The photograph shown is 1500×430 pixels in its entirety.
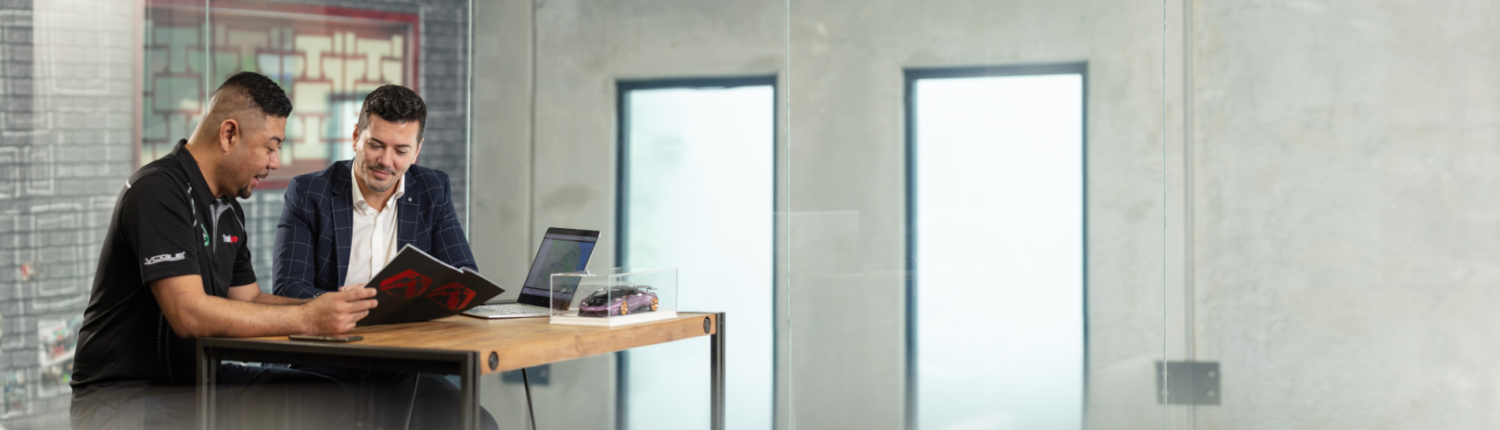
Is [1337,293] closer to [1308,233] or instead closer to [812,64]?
[1308,233]

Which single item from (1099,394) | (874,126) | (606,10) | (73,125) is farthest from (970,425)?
(73,125)

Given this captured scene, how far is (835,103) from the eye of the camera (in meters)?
3.60

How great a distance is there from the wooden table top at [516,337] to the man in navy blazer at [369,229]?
Result: 14.2 inches

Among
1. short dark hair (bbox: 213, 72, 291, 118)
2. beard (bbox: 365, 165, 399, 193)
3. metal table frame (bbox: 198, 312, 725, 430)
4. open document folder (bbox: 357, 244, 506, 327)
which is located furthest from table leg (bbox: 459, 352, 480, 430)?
beard (bbox: 365, 165, 399, 193)

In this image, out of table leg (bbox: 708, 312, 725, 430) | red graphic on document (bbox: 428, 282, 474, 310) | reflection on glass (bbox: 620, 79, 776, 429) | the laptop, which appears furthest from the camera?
reflection on glass (bbox: 620, 79, 776, 429)

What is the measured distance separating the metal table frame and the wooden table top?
0.01m

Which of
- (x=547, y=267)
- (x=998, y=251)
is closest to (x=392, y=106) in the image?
(x=547, y=267)

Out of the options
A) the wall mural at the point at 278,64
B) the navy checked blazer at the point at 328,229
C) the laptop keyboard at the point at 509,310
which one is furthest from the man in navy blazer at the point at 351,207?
the wall mural at the point at 278,64

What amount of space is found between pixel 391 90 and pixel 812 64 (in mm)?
1668

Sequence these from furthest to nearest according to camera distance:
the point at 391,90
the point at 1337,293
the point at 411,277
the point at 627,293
Result: the point at 1337,293 < the point at 391,90 < the point at 627,293 < the point at 411,277

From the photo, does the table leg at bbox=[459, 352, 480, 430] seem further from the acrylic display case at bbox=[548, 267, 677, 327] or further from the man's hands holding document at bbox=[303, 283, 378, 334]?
the acrylic display case at bbox=[548, 267, 677, 327]

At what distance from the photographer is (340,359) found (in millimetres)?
1700

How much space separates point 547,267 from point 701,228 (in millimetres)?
1441

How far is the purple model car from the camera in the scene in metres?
2.04
